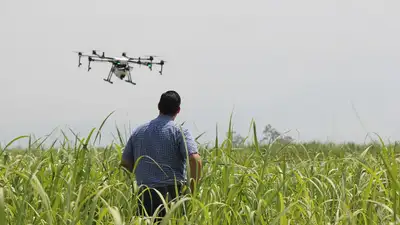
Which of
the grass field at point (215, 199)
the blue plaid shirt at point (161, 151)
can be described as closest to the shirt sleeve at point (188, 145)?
the blue plaid shirt at point (161, 151)

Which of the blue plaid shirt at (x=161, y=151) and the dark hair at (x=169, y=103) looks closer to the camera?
the blue plaid shirt at (x=161, y=151)

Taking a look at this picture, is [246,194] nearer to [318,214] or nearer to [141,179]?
[318,214]

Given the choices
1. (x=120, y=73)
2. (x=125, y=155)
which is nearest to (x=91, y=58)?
(x=120, y=73)

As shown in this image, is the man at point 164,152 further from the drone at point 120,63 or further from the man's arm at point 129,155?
the drone at point 120,63

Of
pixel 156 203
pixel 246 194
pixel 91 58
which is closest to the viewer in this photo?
pixel 246 194

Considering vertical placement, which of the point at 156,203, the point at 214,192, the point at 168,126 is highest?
the point at 168,126

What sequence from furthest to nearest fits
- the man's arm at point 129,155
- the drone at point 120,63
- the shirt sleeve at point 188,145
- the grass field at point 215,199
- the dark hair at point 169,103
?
the drone at point 120,63
the man's arm at point 129,155
the dark hair at point 169,103
the shirt sleeve at point 188,145
the grass field at point 215,199

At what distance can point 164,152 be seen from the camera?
4707 mm

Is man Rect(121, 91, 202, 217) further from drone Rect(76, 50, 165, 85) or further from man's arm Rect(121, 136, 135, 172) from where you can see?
drone Rect(76, 50, 165, 85)

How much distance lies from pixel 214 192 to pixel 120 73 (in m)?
38.3

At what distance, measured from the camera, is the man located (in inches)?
183

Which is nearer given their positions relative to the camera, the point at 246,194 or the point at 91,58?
the point at 246,194

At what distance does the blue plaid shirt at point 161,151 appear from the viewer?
4672 mm

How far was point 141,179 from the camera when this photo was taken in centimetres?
476
